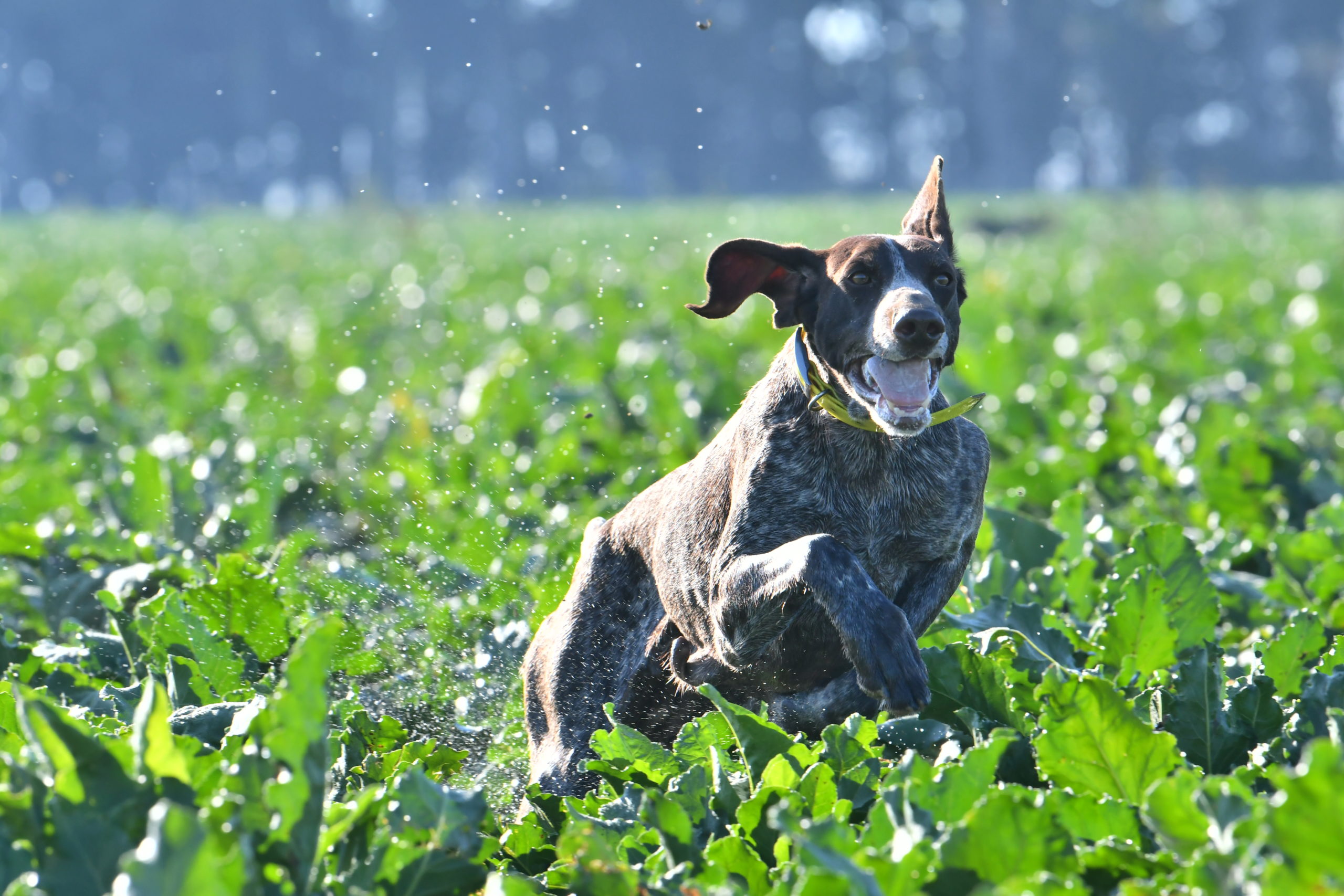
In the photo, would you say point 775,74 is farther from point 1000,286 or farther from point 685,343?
point 685,343

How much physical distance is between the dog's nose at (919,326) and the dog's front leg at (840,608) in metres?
0.41

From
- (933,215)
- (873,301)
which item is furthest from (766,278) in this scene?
(933,215)

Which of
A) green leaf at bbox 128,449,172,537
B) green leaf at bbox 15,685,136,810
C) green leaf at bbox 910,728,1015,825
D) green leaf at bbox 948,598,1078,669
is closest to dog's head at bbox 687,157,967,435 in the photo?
green leaf at bbox 910,728,1015,825

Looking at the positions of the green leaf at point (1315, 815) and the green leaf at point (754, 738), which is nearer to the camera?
the green leaf at point (1315, 815)

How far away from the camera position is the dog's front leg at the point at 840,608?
8.78 feet

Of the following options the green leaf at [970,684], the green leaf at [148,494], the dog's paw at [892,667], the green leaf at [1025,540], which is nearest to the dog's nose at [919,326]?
the dog's paw at [892,667]

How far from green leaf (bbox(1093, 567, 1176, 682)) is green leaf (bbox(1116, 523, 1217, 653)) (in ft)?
0.57

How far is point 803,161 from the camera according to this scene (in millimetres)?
55406

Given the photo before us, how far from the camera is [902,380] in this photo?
9.41 ft

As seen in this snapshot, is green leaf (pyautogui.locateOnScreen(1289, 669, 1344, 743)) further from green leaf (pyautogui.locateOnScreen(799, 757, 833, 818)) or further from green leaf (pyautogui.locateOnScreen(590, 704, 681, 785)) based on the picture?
green leaf (pyautogui.locateOnScreen(590, 704, 681, 785))

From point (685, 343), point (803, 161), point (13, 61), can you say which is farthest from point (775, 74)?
point (685, 343)

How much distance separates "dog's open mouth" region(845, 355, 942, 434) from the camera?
279 centimetres

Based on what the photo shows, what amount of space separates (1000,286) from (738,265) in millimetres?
12652

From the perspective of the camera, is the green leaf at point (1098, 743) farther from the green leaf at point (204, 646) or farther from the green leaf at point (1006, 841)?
the green leaf at point (204, 646)
